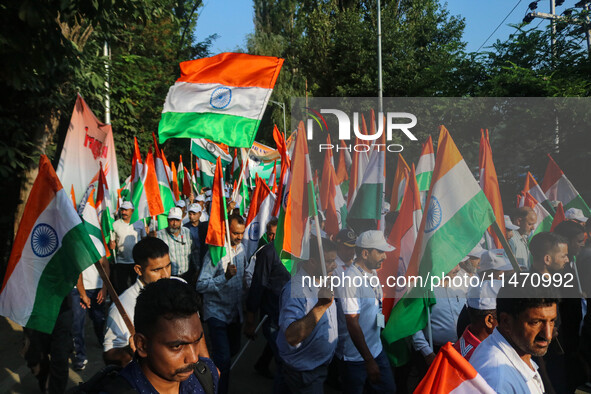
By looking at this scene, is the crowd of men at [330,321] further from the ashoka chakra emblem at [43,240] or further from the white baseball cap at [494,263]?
the ashoka chakra emblem at [43,240]

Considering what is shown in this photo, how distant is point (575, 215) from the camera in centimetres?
712

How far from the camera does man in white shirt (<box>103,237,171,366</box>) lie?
10.9 ft

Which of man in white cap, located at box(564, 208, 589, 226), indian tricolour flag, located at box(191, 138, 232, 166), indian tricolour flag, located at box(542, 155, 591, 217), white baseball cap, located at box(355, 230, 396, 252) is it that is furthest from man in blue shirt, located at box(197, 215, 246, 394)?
indian tricolour flag, located at box(191, 138, 232, 166)

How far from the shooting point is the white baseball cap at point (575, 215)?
6996mm

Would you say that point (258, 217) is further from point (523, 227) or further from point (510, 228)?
point (523, 227)

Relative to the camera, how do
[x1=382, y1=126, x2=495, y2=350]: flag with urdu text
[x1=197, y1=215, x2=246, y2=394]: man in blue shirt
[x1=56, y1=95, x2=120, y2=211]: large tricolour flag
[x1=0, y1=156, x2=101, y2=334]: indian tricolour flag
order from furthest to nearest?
1. [x1=56, y1=95, x2=120, y2=211]: large tricolour flag
2. [x1=197, y1=215, x2=246, y2=394]: man in blue shirt
3. [x1=382, y1=126, x2=495, y2=350]: flag with urdu text
4. [x1=0, y1=156, x2=101, y2=334]: indian tricolour flag

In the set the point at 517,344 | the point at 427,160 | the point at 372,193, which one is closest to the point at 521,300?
the point at 517,344

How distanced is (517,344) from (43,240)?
2.95 metres

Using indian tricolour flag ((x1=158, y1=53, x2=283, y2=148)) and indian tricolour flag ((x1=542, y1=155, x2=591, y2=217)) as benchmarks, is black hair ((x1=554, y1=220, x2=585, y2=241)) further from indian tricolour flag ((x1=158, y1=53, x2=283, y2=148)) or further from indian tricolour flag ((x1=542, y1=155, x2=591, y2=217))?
indian tricolour flag ((x1=158, y1=53, x2=283, y2=148))

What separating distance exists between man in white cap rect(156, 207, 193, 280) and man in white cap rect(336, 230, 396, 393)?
3440 millimetres

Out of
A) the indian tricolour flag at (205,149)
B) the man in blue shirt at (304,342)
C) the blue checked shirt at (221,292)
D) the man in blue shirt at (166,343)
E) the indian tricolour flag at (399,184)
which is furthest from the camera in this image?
the indian tricolour flag at (205,149)

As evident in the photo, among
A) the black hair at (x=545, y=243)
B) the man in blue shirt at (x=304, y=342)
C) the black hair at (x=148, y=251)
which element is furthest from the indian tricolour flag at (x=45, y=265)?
the black hair at (x=545, y=243)

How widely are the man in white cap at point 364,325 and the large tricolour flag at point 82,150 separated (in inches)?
123

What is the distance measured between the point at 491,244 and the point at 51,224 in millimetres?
4064
